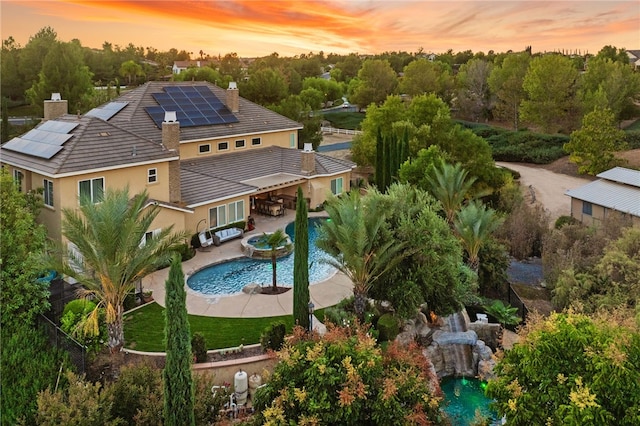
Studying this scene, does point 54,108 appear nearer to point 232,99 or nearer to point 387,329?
point 232,99

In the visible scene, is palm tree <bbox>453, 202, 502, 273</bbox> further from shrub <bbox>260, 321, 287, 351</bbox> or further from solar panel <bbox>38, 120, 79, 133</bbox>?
solar panel <bbox>38, 120, 79, 133</bbox>

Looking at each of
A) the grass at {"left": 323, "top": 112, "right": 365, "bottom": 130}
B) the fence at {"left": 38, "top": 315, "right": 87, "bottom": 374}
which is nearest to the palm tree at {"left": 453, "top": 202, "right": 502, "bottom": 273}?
the fence at {"left": 38, "top": 315, "right": 87, "bottom": 374}

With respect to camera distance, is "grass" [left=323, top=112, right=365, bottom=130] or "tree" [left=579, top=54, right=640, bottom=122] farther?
"grass" [left=323, top=112, right=365, bottom=130]

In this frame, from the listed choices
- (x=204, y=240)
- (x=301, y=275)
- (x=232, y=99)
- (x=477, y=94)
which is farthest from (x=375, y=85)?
(x=301, y=275)

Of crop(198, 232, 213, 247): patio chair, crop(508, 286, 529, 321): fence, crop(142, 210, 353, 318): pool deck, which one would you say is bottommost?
crop(508, 286, 529, 321): fence

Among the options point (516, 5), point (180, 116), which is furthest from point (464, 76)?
point (180, 116)

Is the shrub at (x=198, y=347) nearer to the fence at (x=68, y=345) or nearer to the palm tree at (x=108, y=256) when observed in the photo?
the palm tree at (x=108, y=256)
